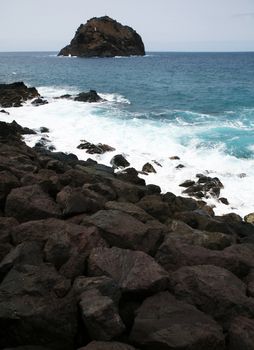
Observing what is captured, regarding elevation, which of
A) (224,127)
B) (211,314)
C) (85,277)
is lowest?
(224,127)

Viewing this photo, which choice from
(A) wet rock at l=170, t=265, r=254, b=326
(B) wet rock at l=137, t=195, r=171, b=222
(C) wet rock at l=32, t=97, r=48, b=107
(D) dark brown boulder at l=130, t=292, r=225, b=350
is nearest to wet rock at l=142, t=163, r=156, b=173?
(B) wet rock at l=137, t=195, r=171, b=222

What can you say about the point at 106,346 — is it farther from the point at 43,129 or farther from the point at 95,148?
the point at 43,129

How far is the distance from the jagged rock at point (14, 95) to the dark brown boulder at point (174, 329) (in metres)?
24.5

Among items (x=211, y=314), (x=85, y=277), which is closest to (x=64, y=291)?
(x=85, y=277)

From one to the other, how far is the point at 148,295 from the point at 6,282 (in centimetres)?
161

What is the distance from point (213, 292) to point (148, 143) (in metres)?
12.8

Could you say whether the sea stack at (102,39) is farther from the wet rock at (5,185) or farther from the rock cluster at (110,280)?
the rock cluster at (110,280)

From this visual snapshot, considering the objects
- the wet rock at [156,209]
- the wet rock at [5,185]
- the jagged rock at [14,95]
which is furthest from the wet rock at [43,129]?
the wet rock at [156,209]

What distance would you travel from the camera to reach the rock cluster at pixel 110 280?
393 cm

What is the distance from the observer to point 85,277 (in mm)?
4691

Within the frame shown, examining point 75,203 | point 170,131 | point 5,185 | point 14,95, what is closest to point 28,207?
point 75,203

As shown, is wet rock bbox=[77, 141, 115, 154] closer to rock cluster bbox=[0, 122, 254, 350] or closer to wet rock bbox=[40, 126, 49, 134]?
wet rock bbox=[40, 126, 49, 134]

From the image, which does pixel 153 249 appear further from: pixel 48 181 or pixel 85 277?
pixel 48 181

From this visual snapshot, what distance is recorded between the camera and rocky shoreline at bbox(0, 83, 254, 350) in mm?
3932
